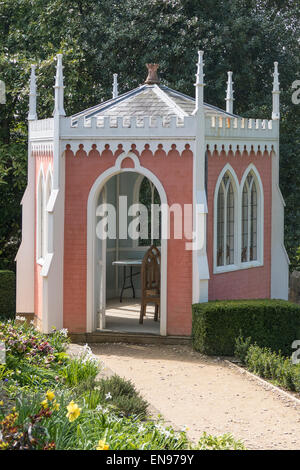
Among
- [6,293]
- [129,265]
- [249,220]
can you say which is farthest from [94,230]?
[6,293]

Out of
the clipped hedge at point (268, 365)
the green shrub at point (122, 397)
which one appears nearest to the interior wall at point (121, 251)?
the clipped hedge at point (268, 365)

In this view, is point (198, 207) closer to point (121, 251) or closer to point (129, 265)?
point (129, 265)

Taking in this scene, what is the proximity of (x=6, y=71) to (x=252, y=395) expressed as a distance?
44.8 feet

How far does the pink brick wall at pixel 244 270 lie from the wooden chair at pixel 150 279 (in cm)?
118

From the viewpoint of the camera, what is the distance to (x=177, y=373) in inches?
543

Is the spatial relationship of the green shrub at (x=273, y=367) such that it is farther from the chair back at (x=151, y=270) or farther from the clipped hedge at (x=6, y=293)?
the clipped hedge at (x=6, y=293)

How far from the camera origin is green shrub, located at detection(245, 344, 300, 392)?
12.8 m

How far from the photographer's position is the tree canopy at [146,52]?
2359 cm

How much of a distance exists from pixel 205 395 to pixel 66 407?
14.9 ft

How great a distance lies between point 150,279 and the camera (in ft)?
56.0

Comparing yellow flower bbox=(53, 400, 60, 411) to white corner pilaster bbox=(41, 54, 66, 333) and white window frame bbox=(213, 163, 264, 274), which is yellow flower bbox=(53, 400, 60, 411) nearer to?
white corner pilaster bbox=(41, 54, 66, 333)

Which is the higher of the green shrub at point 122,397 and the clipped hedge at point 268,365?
the green shrub at point 122,397

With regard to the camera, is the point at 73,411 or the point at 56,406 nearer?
the point at 73,411

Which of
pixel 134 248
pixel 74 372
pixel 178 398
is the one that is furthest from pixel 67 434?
pixel 134 248
